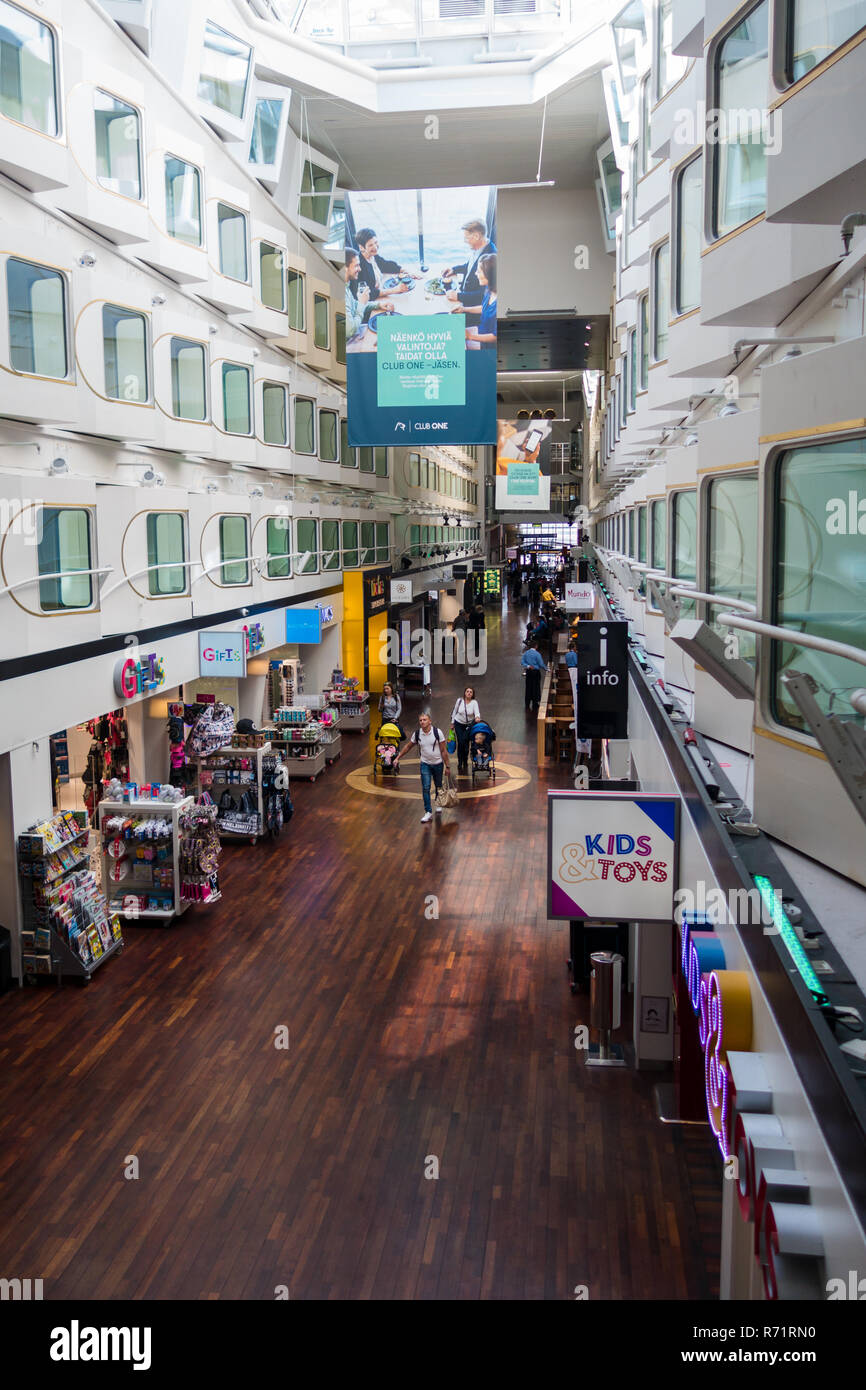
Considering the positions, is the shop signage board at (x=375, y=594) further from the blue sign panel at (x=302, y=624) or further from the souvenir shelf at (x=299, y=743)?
the souvenir shelf at (x=299, y=743)

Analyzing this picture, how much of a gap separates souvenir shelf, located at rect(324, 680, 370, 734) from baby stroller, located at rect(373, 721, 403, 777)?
4.26 metres

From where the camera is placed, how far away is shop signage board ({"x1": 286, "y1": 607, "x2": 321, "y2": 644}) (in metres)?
18.2

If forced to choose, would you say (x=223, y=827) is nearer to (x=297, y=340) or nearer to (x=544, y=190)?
(x=297, y=340)

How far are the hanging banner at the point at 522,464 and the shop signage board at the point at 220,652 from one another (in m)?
13.4

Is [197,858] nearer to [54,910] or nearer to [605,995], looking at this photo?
[54,910]

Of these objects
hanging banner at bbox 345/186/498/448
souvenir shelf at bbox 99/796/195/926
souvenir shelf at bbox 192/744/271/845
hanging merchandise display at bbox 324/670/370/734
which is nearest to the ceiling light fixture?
hanging banner at bbox 345/186/498/448

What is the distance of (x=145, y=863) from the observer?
11.2 metres

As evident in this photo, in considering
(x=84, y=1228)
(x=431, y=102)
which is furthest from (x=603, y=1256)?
(x=431, y=102)

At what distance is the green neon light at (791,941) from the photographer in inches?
119

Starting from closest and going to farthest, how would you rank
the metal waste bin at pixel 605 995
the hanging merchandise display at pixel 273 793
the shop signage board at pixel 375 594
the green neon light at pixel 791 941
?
1. the green neon light at pixel 791 941
2. the metal waste bin at pixel 605 995
3. the hanging merchandise display at pixel 273 793
4. the shop signage board at pixel 375 594

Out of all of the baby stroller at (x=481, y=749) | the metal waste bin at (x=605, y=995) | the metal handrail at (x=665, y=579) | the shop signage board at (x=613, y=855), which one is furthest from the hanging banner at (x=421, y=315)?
the shop signage board at (x=613, y=855)

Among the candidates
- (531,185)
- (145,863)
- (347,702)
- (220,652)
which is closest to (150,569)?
(220,652)

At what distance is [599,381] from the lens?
3139cm
